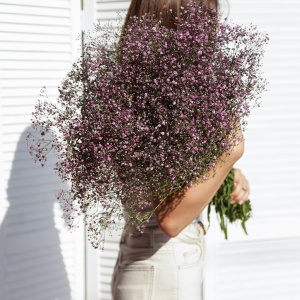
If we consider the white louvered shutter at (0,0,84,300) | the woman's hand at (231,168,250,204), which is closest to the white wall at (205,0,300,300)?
the white louvered shutter at (0,0,84,300)

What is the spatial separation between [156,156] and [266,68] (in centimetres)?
189

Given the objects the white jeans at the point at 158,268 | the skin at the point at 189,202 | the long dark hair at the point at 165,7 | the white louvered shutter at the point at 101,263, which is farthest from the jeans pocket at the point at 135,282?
the white louvered shutter at the point at 101,263

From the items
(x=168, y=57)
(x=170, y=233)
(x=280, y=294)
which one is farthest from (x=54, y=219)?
(x=168, y=57)

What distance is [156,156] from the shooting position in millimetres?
1862

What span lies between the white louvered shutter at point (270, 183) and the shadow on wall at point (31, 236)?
2.40 feet

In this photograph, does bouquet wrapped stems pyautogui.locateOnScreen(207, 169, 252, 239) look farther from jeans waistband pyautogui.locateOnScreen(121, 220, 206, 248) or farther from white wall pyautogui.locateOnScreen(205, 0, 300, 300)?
white wall pyautogui.locateOnScreen(205, 0, 300, 300)

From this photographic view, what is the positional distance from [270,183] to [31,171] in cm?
113

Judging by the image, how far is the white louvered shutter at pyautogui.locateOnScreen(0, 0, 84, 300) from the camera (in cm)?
345

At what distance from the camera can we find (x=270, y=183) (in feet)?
11.9

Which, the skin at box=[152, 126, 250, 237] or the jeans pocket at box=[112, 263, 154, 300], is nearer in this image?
the skin at box=[152, 126, 250, 237]

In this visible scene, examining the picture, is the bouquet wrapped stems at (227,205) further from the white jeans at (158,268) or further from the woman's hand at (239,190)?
the white jeans at (158,268)

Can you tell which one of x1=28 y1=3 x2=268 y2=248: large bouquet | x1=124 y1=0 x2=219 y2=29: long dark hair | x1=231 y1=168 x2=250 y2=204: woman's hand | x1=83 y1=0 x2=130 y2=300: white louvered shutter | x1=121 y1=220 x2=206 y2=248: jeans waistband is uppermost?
x1=124 y1=0 x2=219 y2=29: long dark hair

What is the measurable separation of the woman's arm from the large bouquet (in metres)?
0.04

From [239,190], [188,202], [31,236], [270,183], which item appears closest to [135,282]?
[188,202]
